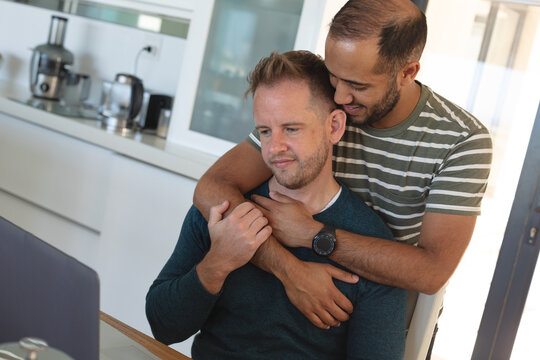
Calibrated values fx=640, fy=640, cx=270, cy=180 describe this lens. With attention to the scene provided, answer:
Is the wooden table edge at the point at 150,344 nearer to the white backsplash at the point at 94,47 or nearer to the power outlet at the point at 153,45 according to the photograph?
→ the white backsplash at the point at 94,47

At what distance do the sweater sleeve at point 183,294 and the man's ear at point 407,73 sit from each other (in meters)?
0.52

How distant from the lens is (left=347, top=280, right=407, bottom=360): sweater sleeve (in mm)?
1236

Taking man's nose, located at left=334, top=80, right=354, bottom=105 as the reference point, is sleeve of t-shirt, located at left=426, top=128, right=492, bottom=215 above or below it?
below

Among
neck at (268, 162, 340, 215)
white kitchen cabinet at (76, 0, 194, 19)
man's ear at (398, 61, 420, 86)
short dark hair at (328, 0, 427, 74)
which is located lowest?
neck at (268, 162, 340, 215)

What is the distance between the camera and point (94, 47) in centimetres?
339

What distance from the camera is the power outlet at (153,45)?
10.3 feet

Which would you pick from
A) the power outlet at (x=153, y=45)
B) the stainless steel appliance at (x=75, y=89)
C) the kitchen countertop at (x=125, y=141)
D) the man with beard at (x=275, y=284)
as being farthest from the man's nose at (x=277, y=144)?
the stainless steel appliance at (x=75, y=89)

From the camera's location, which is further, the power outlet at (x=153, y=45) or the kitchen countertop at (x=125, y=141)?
the power outlet at (x=153, y=45)

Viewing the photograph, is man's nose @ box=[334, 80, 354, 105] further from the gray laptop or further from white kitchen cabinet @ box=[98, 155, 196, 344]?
white kitchen cabinet @ box=[98, 155, 196, 344]

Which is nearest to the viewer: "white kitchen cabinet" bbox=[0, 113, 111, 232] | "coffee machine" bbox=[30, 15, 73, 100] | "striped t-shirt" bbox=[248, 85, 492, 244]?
"striped t-shirt" bbox=[248, 85, 492, 244]

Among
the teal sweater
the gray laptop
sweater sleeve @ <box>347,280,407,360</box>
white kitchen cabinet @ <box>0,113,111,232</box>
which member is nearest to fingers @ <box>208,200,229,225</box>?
the teal sweater

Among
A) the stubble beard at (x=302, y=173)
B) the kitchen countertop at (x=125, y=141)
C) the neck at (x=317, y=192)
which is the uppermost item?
the stubble beard at (x=302, y=173)

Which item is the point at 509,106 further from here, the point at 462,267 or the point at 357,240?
the point at 357,240

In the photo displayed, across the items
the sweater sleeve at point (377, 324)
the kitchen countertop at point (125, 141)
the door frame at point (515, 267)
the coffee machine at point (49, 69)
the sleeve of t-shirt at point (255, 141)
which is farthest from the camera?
the coffee machine at point (49, 69)
